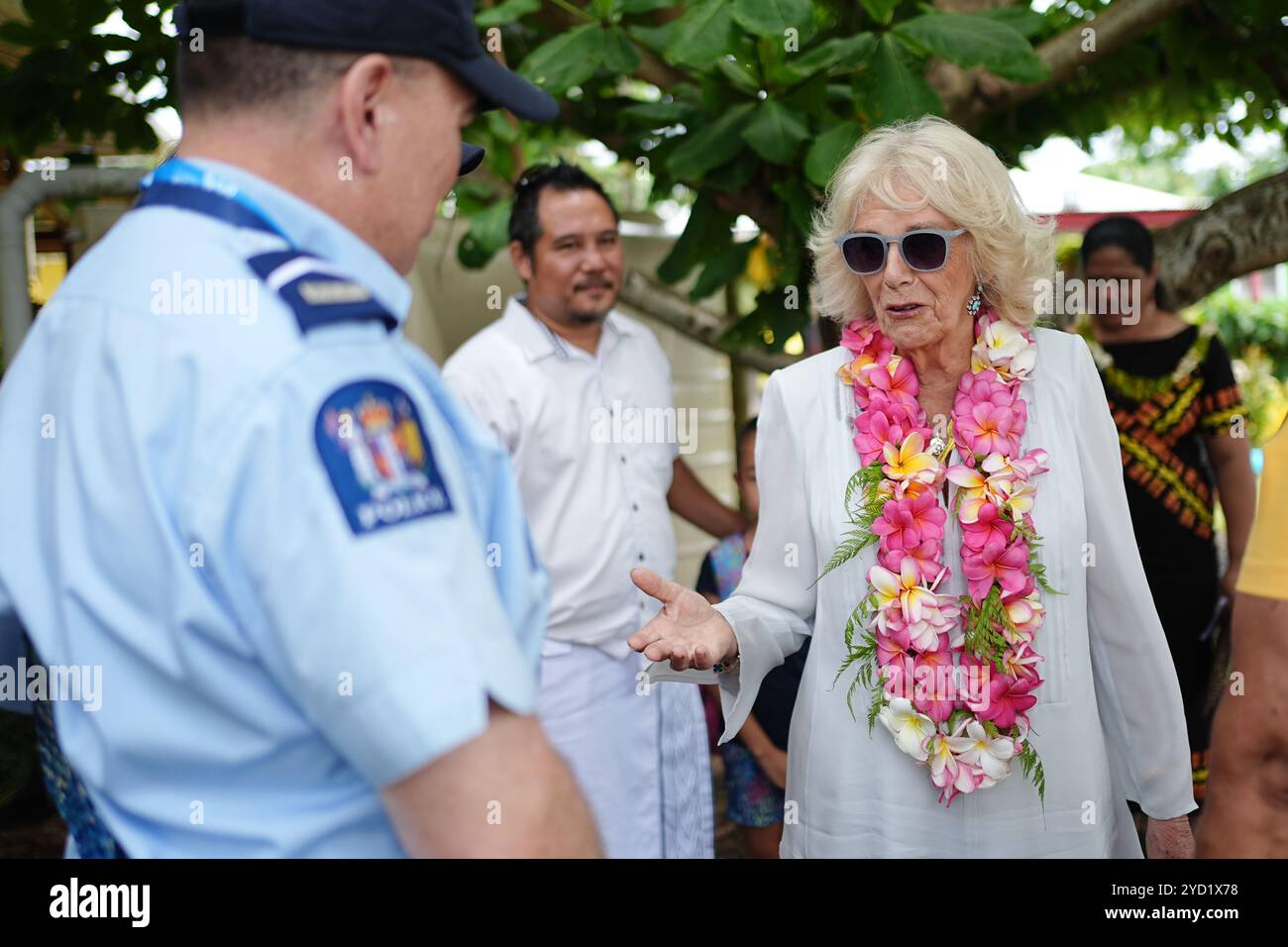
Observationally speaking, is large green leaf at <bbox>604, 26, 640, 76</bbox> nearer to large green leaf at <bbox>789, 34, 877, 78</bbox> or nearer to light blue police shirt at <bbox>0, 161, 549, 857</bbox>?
large green leaf at <bbox>789, 34, 877, 78</bbox>

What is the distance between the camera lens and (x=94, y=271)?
1.11 m

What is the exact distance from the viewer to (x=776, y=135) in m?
3.07

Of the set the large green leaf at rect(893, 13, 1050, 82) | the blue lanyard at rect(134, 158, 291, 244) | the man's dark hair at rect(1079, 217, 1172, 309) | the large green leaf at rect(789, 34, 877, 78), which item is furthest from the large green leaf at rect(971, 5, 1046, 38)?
the blue lanyard at rect(134, 158, 291, 244)

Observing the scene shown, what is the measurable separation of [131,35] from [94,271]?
311 centimetres

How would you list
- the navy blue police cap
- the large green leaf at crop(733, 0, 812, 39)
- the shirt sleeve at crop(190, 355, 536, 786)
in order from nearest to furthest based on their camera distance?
the shirt sleeve at crop(190, 355, 536, 786)
the navy blue police cap
the large green leaf at crop(733, 0, 812, 39)

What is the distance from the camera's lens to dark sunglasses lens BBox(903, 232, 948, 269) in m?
2.29

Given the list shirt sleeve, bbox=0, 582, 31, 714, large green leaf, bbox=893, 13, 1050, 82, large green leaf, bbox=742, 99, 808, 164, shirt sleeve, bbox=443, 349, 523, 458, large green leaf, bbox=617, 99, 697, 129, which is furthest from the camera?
shirt sleeve, bbox=443, 349, 523, 458

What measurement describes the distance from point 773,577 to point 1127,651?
0.65 m

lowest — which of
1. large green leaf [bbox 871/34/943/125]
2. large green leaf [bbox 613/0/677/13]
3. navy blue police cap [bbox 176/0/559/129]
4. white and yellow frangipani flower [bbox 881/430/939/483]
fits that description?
white and yellow frangipani flower [bbox 881/430/939/483]

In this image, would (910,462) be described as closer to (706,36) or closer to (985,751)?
(985,751)

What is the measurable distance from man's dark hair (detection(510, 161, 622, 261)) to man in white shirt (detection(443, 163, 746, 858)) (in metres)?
0.01

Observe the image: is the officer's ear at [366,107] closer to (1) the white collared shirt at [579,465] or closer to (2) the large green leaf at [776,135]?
(2) the large green leaf at [776,135]

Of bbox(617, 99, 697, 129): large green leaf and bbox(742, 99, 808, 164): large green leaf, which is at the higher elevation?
bbox(617, 99, 697, 129): large green leaf

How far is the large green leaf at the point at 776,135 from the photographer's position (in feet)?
10.0
